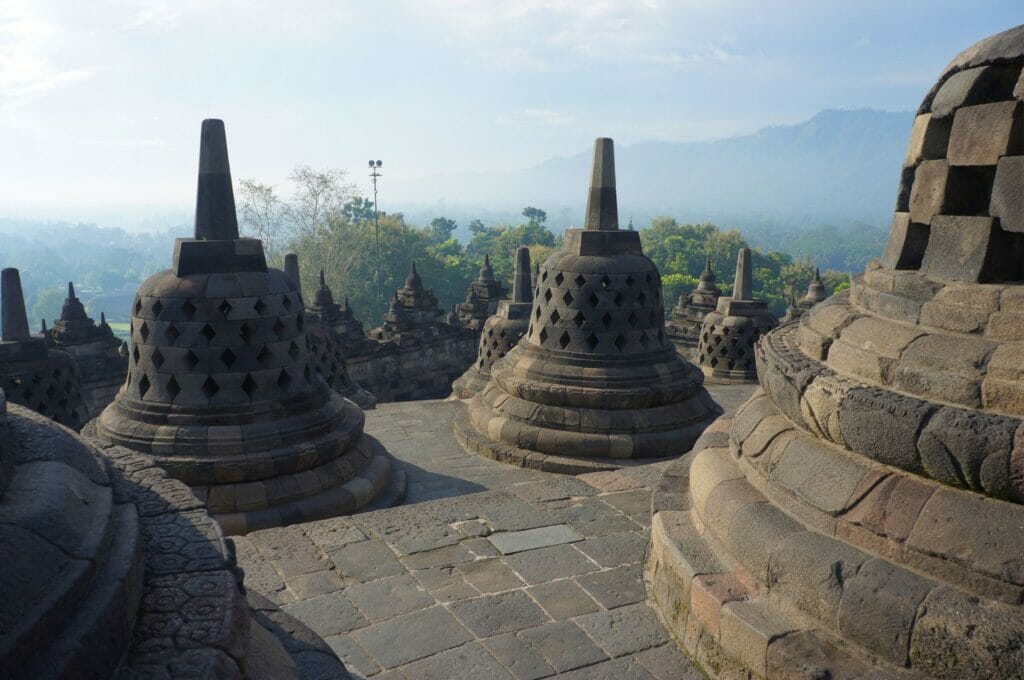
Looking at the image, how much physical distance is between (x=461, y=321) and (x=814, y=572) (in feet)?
70.8

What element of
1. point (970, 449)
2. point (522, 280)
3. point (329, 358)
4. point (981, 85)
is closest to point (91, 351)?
point (329, 358)

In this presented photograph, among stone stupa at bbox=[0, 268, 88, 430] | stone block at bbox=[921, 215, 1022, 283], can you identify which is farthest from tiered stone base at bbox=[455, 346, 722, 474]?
stone block at bbox=[921, 215, 1022, 283]

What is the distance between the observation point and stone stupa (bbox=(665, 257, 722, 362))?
21609mm

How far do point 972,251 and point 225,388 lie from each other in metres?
5.56

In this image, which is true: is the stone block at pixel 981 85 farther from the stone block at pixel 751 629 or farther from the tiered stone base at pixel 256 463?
the tiered stone base at pixel 256 463

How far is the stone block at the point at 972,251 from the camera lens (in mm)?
2998

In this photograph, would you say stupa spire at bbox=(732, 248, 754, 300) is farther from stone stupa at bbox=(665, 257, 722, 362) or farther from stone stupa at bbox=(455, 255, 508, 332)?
stone stupa at bbox=(455, 255, 508, 332)

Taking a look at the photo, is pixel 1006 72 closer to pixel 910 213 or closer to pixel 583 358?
pixel 910 213

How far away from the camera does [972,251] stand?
9.99 ft

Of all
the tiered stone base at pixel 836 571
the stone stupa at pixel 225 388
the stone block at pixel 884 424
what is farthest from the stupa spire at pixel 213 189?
the stone block at pixel 884 424

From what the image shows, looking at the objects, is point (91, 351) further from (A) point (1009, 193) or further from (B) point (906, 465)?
(A) point (1009, 193)

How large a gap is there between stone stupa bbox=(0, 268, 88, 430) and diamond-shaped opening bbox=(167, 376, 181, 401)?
9.21 feet

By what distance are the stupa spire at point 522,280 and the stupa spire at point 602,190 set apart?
4.45 meters

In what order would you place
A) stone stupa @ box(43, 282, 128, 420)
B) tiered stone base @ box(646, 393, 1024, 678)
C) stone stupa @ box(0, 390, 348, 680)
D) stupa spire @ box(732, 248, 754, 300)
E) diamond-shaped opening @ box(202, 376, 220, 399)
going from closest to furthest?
1. stone stupa @ box(0, 390, 348, 680)
2. tiered stone base @ box(646, 393, 1024, 678)
3. diamond-shaped opening @ box(202, 376, 220, 399)
4. stone stupa @ box(43, 282, 128, 420)
5. stupa spire @ box(732, 248, 754, 300)
